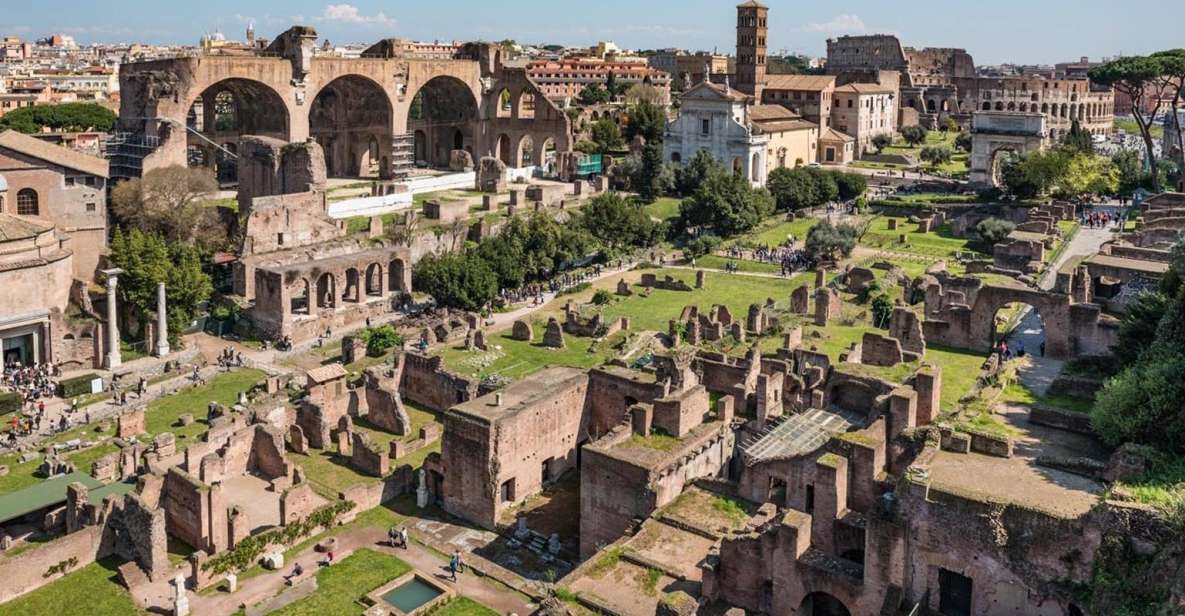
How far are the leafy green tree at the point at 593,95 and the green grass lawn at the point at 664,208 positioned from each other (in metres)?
36.6

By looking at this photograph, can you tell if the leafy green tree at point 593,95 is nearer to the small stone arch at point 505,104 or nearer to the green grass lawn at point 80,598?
the small stone arch at point 505,104

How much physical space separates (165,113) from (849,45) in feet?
360

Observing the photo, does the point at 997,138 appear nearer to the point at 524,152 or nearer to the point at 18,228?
the point at 524,152

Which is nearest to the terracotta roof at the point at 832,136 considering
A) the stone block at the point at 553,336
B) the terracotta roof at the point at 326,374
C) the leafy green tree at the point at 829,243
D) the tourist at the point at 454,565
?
the leafy green tree at the point at 829,243

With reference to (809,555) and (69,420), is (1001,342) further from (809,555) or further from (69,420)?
(69,420)

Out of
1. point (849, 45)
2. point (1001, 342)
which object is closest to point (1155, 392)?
point (1001, 342)

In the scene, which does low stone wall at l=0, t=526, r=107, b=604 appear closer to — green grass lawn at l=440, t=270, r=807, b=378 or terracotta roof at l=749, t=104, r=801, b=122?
green grass lawn at l=440, t=270, r=807, b=378

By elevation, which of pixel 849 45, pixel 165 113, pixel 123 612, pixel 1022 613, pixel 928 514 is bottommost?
pixel 123 612

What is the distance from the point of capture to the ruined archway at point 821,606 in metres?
19.7

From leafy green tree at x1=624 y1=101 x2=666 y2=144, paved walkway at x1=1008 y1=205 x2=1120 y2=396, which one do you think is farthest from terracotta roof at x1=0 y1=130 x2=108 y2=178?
leafy green tree at x1=624 y1=101 x2=666 y2=144

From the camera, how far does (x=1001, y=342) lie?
35.8 m

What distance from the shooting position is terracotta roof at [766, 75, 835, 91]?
9069 centimetres

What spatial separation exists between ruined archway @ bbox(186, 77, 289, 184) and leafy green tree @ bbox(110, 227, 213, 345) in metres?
21.6

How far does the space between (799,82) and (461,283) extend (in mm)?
55922
